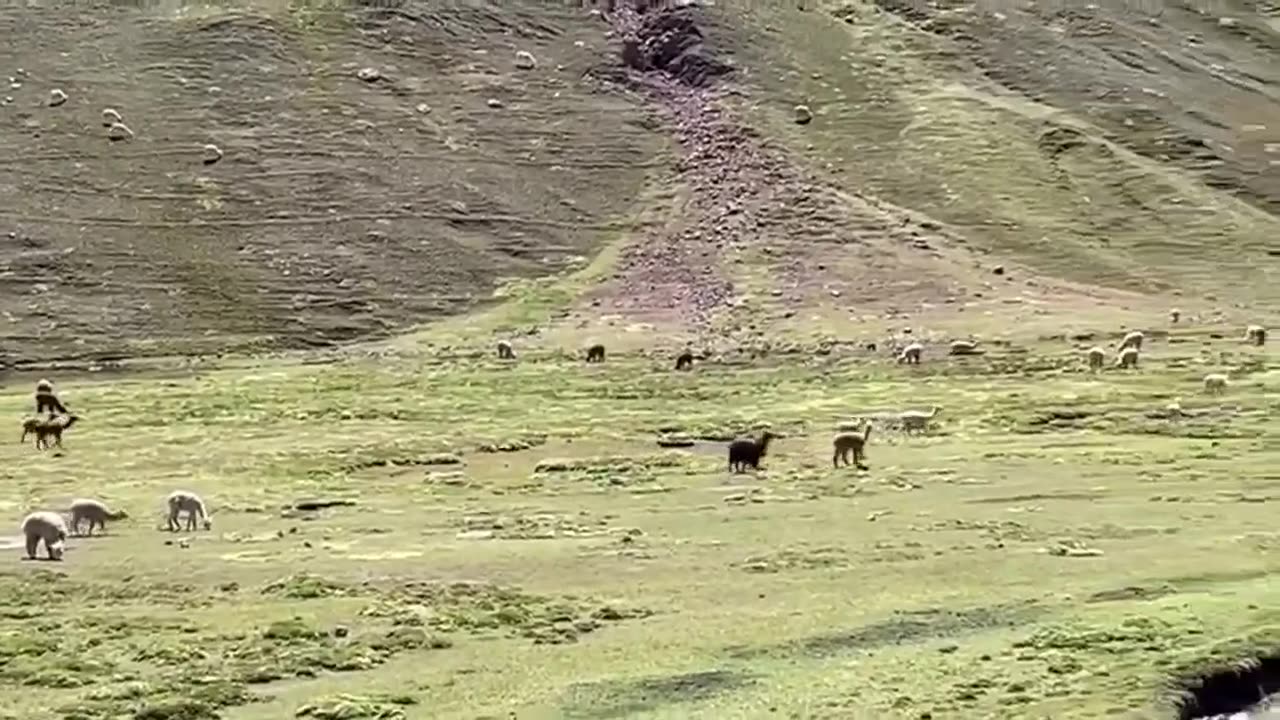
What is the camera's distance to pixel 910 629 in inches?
994

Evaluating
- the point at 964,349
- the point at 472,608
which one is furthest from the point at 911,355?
the point at 472,608

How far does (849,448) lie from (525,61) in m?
66.2

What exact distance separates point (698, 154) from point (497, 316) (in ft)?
76.6

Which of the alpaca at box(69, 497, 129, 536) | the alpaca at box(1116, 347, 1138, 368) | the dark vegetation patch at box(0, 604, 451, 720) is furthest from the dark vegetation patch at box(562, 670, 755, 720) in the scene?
the alpaca at box(1116, 347, 1138, 368)

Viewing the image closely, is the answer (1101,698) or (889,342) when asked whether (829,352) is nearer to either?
(889,342)

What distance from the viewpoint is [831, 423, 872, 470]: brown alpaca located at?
42906 mm

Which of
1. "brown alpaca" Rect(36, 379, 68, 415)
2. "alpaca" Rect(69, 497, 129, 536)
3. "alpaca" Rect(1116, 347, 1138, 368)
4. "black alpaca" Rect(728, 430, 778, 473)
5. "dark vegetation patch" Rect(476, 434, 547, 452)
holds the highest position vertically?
"alpaca" Rect(1116, 347, 1138, 368)

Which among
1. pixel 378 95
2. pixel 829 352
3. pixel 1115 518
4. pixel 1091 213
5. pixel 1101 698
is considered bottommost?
pixel 1101 698

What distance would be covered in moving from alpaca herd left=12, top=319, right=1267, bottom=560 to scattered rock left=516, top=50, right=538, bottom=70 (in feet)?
123

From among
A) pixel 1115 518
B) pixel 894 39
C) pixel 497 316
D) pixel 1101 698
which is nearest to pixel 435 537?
pixel 1115 518

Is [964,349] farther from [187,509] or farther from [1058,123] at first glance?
[1058,123]

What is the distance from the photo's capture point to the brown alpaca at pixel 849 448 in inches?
1689

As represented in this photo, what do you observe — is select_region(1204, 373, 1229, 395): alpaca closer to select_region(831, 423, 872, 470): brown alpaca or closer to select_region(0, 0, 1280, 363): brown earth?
select_region(831, 423, 872, 470): brown alpaca

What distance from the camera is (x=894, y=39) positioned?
114 meters
